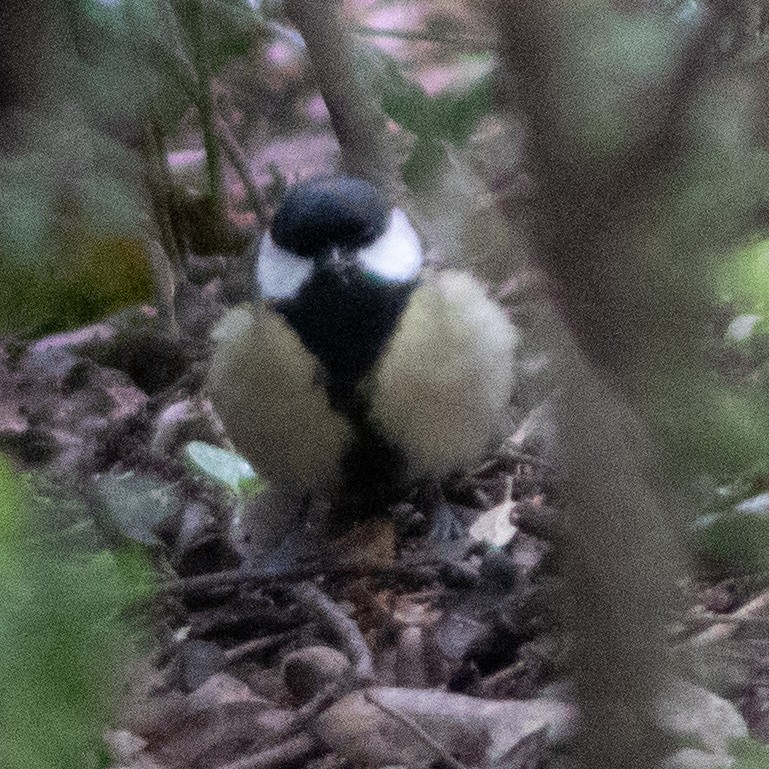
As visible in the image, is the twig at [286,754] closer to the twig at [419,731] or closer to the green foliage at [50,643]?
the twig at [419,731]

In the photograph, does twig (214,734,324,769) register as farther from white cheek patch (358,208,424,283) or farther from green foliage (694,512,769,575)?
white cheek patch (358,208,424,283)

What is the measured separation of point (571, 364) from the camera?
0.39 meters

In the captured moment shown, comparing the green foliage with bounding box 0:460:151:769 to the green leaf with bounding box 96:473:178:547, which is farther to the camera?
the green leaf with bounding box 96:473:178:547

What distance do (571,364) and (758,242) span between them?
218 millimetres

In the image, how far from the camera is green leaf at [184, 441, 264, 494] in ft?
5.54

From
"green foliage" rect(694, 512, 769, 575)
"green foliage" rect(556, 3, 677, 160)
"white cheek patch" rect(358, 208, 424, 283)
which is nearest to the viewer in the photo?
"green foliage" rect(556, 3, 677, 160)

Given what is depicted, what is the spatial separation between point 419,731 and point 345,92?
600 millimetres

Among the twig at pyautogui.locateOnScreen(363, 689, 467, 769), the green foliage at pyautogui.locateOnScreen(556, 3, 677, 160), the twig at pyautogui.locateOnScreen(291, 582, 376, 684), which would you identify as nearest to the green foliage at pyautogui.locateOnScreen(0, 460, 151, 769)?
the green foliage at pyautogui.locateOnScreen(556, 3, 677, 160)

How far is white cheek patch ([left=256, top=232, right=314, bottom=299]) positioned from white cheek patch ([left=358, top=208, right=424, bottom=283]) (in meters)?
0.09


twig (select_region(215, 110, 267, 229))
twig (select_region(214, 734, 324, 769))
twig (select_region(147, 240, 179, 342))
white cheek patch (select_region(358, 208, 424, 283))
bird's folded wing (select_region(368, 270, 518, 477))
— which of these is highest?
twig (select_region(215, 110, 267, 229))

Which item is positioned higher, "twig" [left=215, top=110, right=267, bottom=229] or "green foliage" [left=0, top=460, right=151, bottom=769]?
"twig" [left=215, top=110, right=267, bottom=229]

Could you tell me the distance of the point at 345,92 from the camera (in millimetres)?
1003

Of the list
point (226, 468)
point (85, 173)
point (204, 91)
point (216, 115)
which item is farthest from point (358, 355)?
point (85, 173)

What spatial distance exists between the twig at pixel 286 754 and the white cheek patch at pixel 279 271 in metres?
0.71
